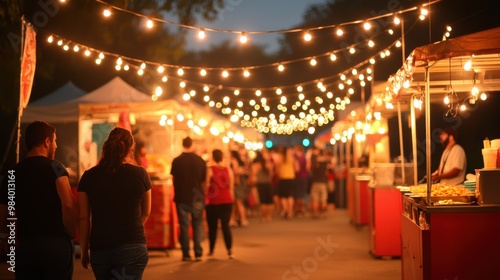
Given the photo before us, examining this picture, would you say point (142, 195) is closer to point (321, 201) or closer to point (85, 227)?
point (85, 227)

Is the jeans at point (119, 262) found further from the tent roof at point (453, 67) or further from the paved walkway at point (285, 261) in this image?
the paved walkway at point (285, 261)

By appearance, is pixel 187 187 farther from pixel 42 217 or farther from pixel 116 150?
pixel 42 217

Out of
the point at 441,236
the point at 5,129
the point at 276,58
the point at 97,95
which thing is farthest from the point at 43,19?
the point at 276,58

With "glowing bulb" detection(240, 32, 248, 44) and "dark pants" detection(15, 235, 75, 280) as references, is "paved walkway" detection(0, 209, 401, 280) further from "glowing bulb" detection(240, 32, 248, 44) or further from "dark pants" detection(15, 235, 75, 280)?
"dark pants" detection(15, 235, 75, 280)

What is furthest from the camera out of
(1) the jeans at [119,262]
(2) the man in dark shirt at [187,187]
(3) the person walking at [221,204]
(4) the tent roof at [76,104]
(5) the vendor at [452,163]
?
(4) the tent roof at [76,104]

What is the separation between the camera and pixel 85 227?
5.88 metres

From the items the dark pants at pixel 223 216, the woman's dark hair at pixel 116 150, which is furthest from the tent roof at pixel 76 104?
the woman's dark hair at pixel 116 150

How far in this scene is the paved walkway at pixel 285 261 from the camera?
1107 cm

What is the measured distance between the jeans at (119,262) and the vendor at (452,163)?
6.09m

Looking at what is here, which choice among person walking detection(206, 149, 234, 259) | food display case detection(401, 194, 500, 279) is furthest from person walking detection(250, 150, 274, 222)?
food display case detection(401, 194, 500, 279)

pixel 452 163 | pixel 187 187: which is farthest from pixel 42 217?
pixel 187 187

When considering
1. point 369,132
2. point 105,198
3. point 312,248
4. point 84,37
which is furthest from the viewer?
point 84,37

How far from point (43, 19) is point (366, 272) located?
11.4 meters

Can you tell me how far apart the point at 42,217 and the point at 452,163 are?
6.71 m
